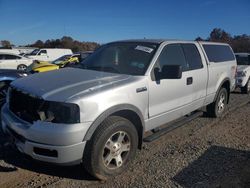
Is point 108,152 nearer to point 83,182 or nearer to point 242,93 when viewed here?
point 83,182

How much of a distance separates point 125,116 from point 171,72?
0.98 metres

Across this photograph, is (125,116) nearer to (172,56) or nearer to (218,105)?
(172,56)

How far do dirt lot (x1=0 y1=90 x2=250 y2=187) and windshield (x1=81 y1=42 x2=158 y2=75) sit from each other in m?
1.38

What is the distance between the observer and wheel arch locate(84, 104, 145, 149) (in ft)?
11.9

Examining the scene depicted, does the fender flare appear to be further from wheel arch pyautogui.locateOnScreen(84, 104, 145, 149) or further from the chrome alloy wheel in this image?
the chrome alloy wheel

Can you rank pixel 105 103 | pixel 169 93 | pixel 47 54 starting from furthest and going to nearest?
pixel 47 54, pixel 169 93, pixel 105 103

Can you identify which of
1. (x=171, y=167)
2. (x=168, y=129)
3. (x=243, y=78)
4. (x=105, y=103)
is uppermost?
(x=105, y=103)

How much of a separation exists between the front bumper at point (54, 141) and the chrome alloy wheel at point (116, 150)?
0.43 m

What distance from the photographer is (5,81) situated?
7.91 meters

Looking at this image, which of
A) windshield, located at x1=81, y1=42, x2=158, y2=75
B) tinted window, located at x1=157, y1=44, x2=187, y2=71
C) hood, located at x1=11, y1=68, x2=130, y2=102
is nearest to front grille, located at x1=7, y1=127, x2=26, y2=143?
hood, located at x1=11, y1=68, x2=130, y2=102

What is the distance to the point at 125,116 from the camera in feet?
13.8

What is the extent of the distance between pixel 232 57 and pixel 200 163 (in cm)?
404

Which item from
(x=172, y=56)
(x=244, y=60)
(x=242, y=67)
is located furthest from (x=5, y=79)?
(x=244, y=60)

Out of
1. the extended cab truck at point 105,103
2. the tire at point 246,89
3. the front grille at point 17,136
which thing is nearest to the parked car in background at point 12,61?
the tire at point 246,89
